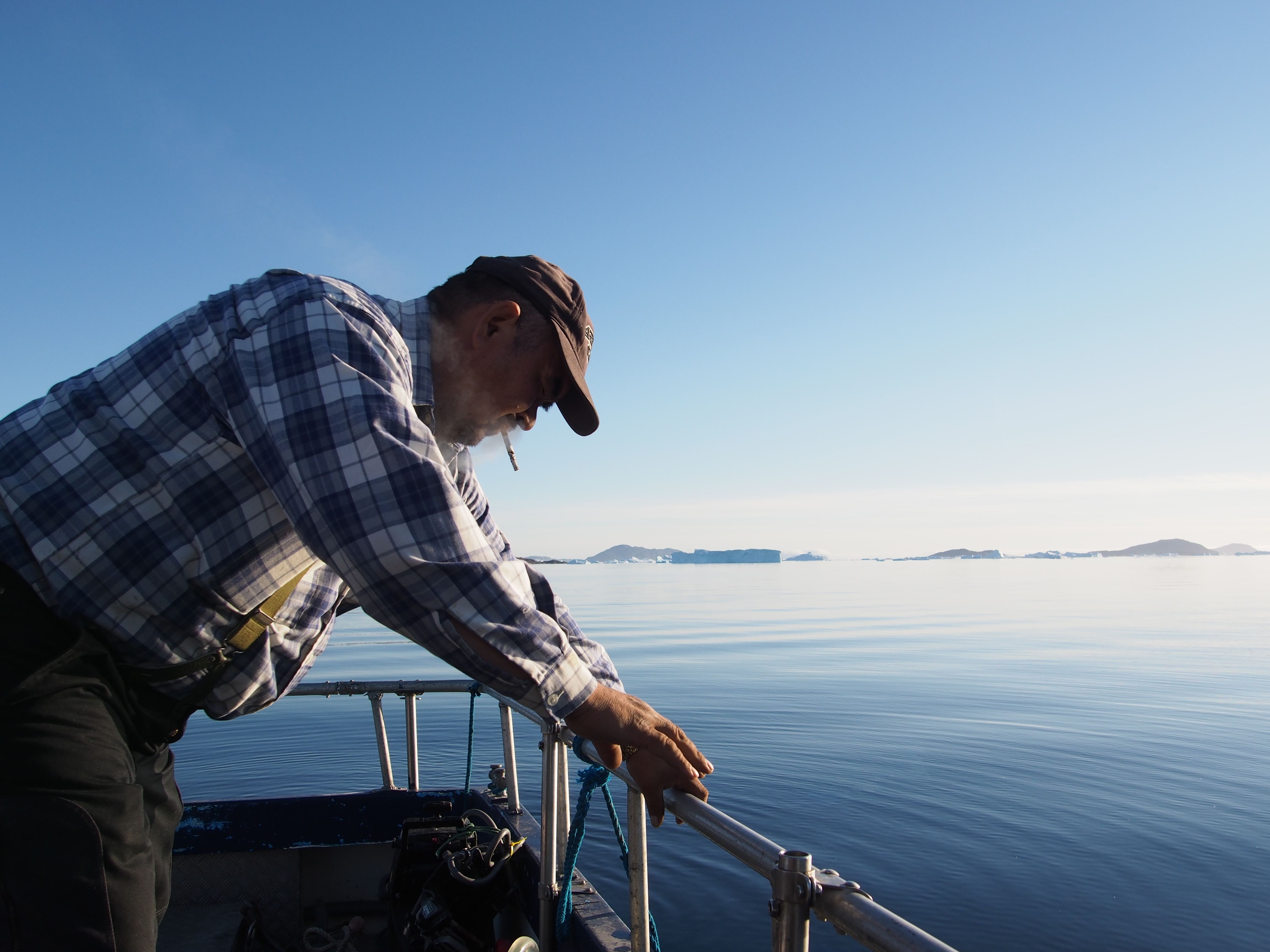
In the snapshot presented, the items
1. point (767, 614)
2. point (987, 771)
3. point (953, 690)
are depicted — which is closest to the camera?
point (987, 771)

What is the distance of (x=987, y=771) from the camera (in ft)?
29.9

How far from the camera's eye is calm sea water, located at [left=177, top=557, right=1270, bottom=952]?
5965 mm

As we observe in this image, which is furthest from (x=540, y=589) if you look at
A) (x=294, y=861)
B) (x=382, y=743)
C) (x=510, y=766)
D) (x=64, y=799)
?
(x=382, y=743)

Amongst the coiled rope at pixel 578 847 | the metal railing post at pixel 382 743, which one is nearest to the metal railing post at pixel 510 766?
the metal railing post at pixel 382 743

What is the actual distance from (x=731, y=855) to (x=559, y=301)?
1.39 metres

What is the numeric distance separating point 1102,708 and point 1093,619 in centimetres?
1717

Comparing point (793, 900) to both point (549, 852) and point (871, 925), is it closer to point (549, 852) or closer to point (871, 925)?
A: point (871, 925)

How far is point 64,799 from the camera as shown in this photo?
1240 mm

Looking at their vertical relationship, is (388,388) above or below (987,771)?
above

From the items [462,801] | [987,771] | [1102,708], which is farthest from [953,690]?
[462,801]

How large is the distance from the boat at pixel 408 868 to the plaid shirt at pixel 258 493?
0.92m

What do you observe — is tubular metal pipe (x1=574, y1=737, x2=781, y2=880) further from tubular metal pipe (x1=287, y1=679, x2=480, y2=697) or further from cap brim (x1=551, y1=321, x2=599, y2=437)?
tubular metal pipe (x1=287, y1=679, x2=480, y2=697)

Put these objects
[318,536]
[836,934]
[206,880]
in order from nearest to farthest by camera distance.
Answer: [318,536] < [206,880] < [836,934]

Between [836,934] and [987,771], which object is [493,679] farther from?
[987,771]
